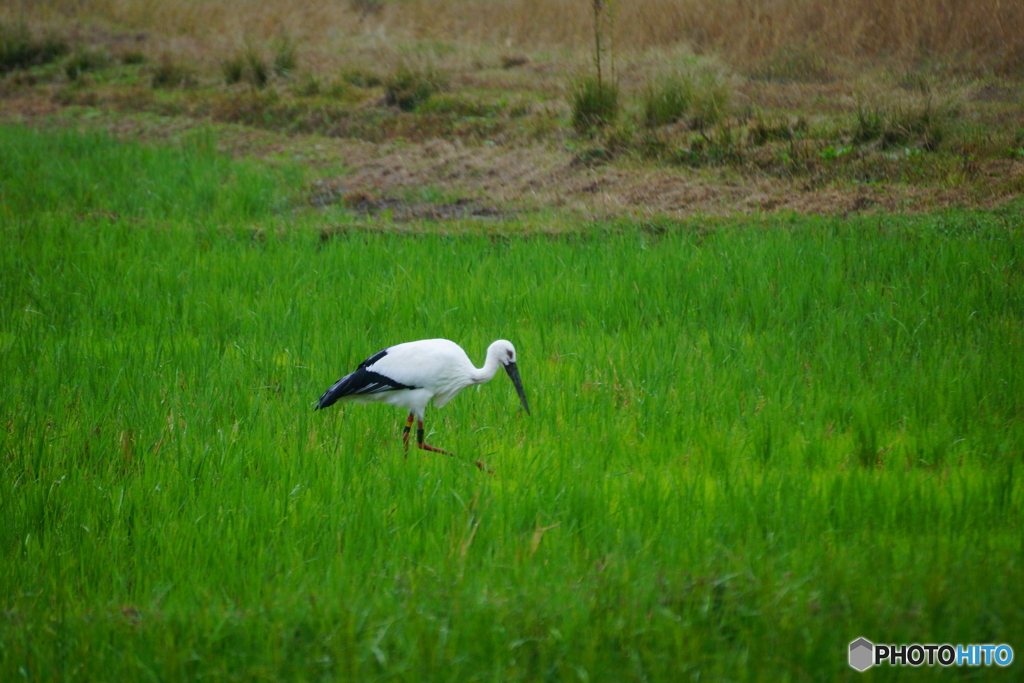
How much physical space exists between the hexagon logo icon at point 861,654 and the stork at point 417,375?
243cm

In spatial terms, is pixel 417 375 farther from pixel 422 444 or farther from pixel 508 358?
pixel 508 358

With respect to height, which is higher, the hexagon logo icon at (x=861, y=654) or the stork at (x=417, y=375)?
the stork at (x=417, y=375)

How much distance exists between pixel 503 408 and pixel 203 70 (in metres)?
16.6

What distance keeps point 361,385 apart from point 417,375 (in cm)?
32

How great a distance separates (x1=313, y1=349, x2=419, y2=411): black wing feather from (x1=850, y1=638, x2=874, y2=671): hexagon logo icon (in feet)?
9.34

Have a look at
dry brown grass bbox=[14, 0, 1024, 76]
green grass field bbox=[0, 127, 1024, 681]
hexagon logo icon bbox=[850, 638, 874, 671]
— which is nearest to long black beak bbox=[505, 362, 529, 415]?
green grass field bbox=[0, 127, 1024, 681]

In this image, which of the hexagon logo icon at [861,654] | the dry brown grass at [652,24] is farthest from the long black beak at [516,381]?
the dry brown grass at [652,24]

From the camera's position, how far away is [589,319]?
666 cm

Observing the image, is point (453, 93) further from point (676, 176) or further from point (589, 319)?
point (589, 319)

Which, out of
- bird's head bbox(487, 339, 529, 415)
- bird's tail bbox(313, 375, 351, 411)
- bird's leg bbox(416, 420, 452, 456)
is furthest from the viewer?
bird's head bbox(487, 339, 529, 415)

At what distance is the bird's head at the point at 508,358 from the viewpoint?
16.8ft

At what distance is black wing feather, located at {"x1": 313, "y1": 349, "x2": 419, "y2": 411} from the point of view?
5.02 m

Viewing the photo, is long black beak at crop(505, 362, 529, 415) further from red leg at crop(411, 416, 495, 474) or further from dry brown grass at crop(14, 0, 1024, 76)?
dry brown grass at crop(14, 0, 1024, 76)

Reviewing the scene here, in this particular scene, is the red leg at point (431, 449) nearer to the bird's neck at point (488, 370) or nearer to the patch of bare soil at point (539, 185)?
the bird's neck at point (488, 370)
